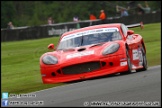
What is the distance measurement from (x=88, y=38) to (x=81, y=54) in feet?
4.05

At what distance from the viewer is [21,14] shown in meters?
85.0

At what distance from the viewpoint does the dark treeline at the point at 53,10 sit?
237 feet

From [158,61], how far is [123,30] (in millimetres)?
3750

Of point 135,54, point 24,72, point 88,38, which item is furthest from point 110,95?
point 24,72

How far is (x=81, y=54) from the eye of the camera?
36.4ft

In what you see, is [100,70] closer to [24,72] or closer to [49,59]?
[49,59]

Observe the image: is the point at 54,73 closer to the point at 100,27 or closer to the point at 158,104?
the point at 100,27

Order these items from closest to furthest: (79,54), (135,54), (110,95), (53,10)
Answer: (110,95)
(79,54)
(135,54)
(53,10)

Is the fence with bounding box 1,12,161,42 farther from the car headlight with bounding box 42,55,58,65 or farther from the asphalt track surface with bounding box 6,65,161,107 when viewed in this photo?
the asphalt track surface with bounding box 6,65,161,107

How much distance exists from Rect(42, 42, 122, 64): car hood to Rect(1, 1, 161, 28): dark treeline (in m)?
58.1

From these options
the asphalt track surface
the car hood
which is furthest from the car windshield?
the asphalt track surface

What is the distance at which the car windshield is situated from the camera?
1214 centimetres

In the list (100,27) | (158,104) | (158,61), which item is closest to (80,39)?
(100,27)

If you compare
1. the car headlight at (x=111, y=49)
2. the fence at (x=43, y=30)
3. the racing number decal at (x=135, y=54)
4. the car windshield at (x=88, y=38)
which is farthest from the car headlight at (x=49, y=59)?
the fence at (x=43, y=30)
